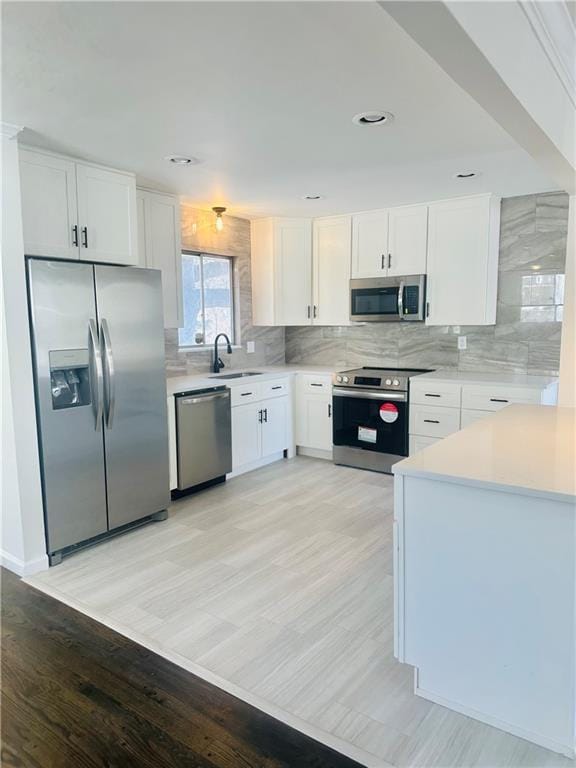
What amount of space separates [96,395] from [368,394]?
2.39 meters

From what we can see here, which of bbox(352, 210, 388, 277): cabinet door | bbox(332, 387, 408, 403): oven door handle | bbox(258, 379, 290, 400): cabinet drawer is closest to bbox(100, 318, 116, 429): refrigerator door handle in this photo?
bbox(258, 379, 290, 400): cabinet drawer

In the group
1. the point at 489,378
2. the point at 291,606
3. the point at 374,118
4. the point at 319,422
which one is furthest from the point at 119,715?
the point at 489,378

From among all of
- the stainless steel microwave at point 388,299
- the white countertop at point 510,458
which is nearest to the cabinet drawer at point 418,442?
the stainless steel microwave at point 388,299

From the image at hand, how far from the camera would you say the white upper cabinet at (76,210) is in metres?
2.82

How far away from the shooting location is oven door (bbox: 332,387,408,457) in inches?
174

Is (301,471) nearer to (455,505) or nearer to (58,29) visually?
(455,505)

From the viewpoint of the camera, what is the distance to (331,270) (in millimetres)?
5078

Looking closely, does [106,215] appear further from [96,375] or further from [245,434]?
[245,434]

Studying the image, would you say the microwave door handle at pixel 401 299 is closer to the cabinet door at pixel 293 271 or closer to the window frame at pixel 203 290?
the cabinet door at pixel 293 271

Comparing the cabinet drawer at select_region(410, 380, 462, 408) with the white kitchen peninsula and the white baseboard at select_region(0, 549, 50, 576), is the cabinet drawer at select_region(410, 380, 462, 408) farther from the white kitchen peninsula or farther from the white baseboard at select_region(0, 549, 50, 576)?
the white baseboard at select_region(0, 549, 50, 576)

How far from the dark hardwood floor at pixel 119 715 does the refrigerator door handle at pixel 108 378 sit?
1.25 meters

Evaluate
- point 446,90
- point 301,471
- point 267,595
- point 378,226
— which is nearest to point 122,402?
point 267,595

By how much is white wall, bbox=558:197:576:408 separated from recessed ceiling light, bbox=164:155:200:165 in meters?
2.39

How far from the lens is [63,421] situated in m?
2.94
